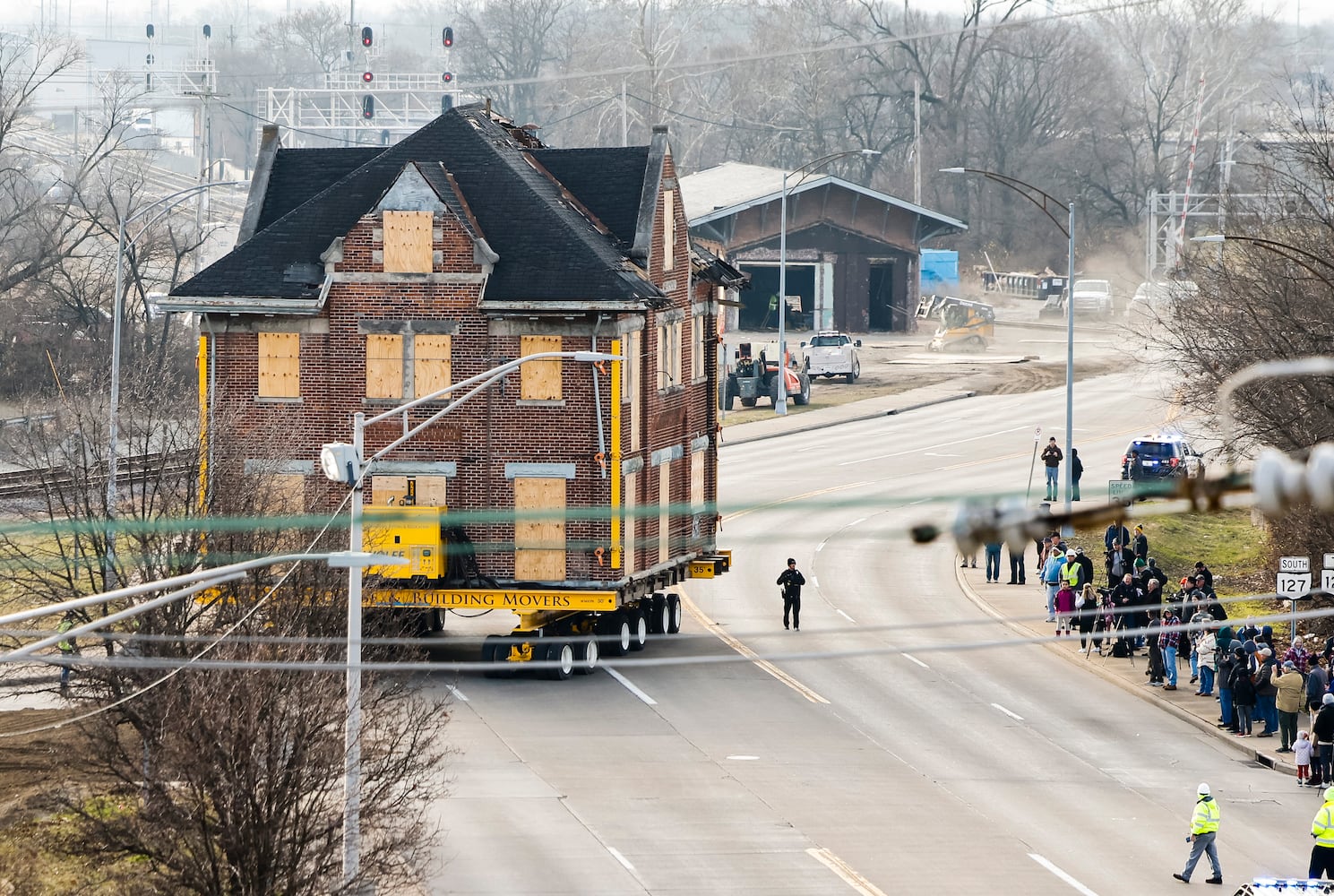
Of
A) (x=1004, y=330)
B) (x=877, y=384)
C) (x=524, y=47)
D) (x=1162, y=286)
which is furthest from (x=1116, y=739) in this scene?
(x=524, y=47)

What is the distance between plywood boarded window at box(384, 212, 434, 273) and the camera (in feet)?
123

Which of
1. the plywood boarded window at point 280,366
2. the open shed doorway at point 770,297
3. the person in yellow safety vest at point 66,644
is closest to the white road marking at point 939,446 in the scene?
the open shed doorway at point 770,297

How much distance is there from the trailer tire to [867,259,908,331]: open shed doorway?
57.0 m

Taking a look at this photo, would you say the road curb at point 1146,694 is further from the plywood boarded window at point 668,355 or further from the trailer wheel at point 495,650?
the trailer wheel at point 495,650

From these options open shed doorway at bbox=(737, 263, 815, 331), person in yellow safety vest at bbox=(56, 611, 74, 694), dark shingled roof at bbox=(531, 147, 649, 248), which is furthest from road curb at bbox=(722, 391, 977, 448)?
person in yellow safety vest at bbox=(56, 611, 74, 694)

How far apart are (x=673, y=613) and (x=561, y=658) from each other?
4409 millimetres

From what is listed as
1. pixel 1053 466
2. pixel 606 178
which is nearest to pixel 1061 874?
pixel 606 178

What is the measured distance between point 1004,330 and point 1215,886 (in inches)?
3040

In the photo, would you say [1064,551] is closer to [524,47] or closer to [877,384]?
[877,384]

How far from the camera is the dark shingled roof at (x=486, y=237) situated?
37219mm

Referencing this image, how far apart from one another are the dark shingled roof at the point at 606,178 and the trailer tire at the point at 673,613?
6.86m

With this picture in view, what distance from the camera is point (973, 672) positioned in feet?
131

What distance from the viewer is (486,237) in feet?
125

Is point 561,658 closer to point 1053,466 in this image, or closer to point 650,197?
point 650,197
